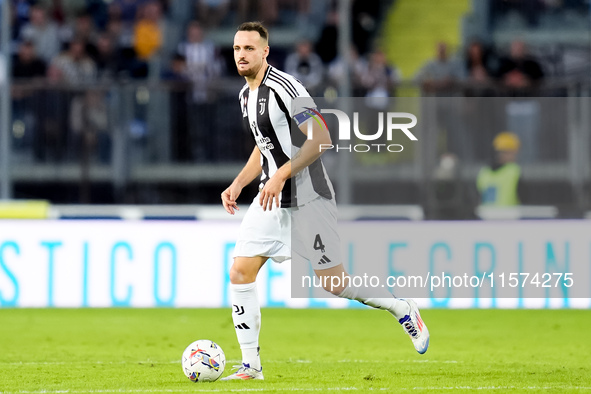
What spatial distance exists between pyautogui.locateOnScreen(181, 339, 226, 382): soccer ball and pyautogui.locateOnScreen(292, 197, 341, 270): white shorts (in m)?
0.77

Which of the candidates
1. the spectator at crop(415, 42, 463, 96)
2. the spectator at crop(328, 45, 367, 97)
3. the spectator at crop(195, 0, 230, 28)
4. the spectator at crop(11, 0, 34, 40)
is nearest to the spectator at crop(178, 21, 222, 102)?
the spectator at crop(195, 0, 230, 28)

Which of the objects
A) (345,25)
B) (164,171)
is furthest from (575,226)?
(164,171)

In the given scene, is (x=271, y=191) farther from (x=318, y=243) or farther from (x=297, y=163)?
(x=318, y=243)

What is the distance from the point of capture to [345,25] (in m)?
12.6

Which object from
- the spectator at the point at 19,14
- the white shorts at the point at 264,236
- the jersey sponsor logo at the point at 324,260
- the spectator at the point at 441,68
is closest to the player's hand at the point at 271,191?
the white shorts at the point at 264,236

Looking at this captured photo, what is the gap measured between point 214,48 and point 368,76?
2094 millimetres

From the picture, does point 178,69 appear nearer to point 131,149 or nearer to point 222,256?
point 131,149

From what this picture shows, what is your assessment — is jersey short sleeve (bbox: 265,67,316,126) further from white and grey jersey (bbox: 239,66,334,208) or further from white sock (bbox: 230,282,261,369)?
white sock (bbox: 230,282,261,369)

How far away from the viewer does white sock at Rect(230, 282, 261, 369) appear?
638 cm

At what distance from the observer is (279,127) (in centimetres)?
646

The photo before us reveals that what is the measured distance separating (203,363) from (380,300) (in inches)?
46.1

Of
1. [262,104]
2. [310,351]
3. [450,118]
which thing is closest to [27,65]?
[450,118]

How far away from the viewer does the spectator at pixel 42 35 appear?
595 inches

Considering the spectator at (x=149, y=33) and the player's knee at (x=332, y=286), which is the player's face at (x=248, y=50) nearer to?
the player's knee at (x=332, y=286)
